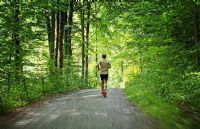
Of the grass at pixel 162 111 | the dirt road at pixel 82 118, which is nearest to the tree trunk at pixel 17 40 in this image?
the dirt road at pixel 82 118

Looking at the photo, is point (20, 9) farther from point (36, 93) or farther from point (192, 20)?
point (192, 20)

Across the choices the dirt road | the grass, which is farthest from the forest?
the dirt road

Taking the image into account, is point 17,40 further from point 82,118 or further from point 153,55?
point 82,118

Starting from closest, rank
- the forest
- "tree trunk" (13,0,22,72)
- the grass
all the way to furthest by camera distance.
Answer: the grass → the forest → "tree trunk" (13,0,22,72)

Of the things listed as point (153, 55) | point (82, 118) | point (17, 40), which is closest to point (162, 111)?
point (82, 118)

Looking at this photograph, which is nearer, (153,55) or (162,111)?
(162,111)

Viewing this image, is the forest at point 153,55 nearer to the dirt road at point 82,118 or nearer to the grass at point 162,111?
the grass at point 162,111

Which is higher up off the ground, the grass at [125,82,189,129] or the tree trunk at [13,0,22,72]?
the tree trunk at [13,0,22,72]

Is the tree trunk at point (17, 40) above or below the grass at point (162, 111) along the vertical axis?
above

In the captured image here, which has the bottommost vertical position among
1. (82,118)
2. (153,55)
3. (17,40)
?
(82,118)

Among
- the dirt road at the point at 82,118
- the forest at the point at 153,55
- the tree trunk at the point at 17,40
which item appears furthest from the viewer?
the tree trunk at the point at 17,40

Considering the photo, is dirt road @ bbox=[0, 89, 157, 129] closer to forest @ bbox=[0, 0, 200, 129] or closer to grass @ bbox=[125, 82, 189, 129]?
grass @ bbox=[125, 82, 189, 129]

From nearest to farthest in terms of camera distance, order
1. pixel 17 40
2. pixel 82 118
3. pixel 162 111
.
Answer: pixel 82 118, pixel 162 111, pixel 17 40

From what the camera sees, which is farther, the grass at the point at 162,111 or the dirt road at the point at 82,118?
the grass at the point at 162,111
